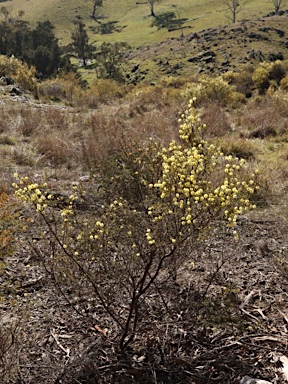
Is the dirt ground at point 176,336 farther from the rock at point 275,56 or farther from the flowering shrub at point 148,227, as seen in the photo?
the rock at point 275,56

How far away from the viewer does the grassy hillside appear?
73188 millimetres

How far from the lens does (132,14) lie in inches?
3829

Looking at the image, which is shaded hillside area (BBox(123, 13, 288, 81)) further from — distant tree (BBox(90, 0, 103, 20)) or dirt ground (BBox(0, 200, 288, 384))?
distant tree (BBox(90, 0, 103, 20))

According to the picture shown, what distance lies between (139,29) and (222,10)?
1958cm

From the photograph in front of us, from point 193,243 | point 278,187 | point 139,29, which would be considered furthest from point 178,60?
point 193,243

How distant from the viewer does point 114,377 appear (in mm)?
2432

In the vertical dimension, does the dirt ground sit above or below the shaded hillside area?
above

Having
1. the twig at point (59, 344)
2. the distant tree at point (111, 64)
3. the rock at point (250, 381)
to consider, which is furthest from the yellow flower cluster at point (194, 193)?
the distant tree at point (111, 64)

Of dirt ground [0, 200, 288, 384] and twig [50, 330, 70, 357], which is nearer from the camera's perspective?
dirt ground [0, 200, 288, 384]

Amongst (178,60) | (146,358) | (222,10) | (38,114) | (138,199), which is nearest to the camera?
(146,358)

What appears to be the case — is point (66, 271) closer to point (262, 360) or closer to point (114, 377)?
point (114, 377)

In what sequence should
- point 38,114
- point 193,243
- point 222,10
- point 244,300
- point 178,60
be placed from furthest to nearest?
point 222,10 < point 178,60 < point 38,114 < point 244,300 < point 193,243

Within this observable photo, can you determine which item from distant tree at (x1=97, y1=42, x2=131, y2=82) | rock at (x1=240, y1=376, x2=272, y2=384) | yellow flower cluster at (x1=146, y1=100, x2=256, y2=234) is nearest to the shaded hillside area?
distant tree at (x1=97, y1=42, x2=131, y2=82)

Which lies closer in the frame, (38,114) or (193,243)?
(193,243)
